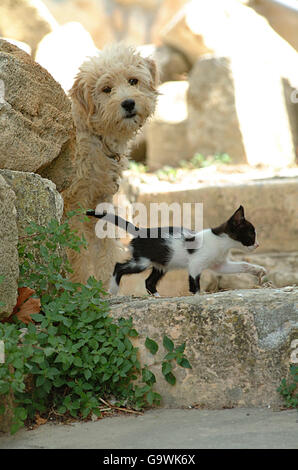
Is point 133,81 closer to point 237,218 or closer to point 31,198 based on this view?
point 237,218

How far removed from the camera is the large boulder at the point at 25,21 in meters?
9.71

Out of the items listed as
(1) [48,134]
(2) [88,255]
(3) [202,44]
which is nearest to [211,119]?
(3) [202,44]

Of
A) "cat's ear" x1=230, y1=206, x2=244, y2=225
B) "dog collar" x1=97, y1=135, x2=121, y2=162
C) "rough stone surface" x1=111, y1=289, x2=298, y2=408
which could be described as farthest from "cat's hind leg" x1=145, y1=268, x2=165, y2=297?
"rough stone surface" x1=111, y1=289, x2=298, y2=408

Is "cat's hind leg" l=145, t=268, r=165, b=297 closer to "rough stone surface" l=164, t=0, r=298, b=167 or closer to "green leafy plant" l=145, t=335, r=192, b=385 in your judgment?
"green leafy plant" l=145, t=335, r=192, b=385

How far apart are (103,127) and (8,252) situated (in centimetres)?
227

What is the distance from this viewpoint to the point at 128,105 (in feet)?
17.6

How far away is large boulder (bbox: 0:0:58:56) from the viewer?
971 cm

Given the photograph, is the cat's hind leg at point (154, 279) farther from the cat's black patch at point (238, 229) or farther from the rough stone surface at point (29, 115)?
the rough stone surface at point (29, 115)

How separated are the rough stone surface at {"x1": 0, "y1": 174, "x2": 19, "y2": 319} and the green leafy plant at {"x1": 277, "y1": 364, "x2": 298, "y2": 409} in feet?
4.49

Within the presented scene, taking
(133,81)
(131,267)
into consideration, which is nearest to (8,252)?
(131,267)

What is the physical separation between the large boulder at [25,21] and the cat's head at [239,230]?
6.03m

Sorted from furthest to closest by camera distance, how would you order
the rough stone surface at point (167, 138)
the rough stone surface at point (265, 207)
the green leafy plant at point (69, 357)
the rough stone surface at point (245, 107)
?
1. the rough stone surface at point (167, 138)
2. the rough stone surface at point (245, 107)
3. the rough stone surface at point (265, 207)
4. the green leafy plant at point (69, 357)

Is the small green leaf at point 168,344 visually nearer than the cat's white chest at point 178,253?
Yes

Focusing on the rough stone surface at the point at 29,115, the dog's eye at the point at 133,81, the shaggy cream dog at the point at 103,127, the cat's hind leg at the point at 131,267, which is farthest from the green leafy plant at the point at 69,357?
the dog's eye at the point at 133,81
